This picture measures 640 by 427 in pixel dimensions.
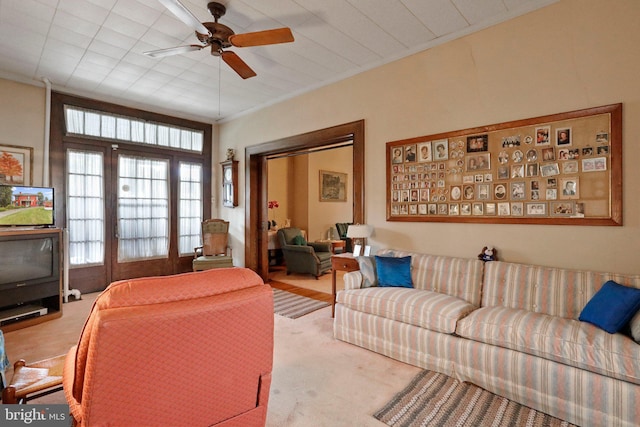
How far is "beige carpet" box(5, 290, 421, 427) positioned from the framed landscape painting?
1.99m

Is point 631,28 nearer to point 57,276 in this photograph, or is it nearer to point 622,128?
point 622,128

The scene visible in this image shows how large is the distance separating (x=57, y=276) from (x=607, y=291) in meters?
5.33

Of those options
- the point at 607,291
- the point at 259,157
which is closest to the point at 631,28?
the point at 607,291

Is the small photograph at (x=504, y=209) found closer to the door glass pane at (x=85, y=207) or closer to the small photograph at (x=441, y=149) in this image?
the small photograph at (x=441, y=149)

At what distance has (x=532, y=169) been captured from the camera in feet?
9.08

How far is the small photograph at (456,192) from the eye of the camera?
319 cm

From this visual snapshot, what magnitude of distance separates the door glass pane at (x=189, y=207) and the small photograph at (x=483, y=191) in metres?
4.90

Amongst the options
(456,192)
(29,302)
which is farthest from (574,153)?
(29,302)

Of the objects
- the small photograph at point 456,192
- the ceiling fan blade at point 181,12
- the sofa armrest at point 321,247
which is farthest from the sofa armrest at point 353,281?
the sofa armrest at point 321,247

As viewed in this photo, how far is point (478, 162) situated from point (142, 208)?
5088mm

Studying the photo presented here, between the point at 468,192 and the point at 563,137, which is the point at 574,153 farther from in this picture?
the point at 468,192

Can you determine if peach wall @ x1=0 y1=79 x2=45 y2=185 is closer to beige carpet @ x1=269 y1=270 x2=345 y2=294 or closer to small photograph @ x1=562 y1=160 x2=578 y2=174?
beige carpet @ x1=269 y1=270 x2=345 y2=294

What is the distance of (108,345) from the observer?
1002 millimetres

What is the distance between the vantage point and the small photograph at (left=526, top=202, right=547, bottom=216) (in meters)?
2.72
